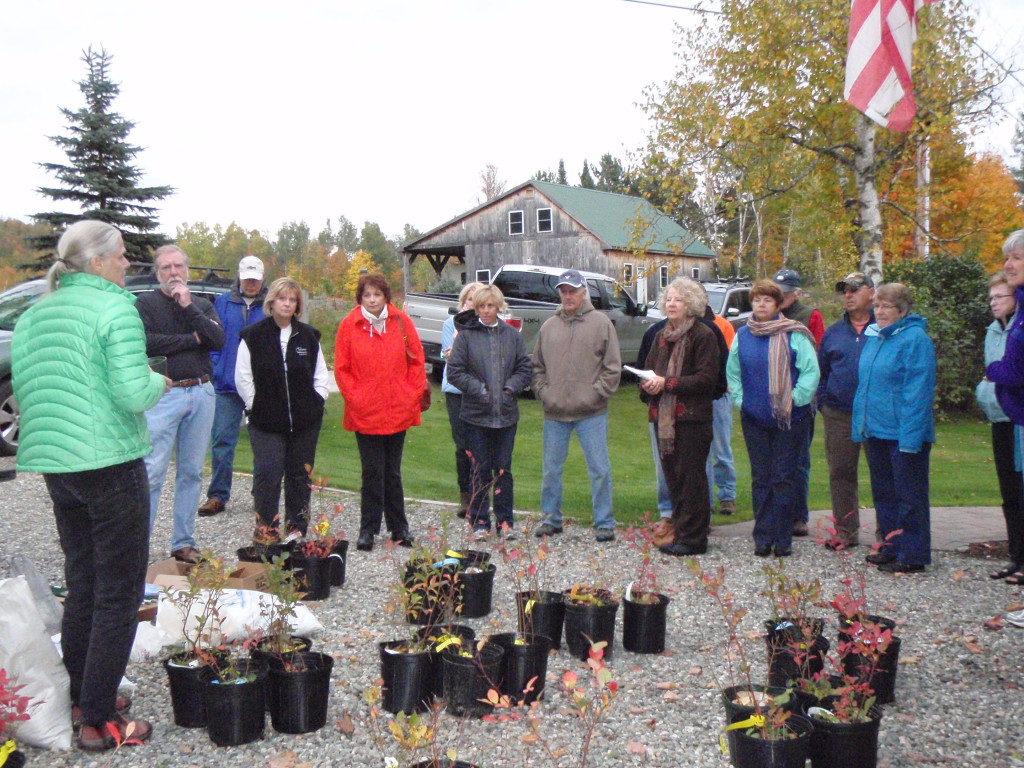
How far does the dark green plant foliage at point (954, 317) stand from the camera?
1747 centimetres

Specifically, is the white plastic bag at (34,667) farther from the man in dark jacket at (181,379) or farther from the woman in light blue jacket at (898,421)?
the woman in light blue jacket at (898,421)

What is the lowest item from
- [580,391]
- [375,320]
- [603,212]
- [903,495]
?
[903,495]

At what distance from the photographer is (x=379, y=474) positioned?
6.99m

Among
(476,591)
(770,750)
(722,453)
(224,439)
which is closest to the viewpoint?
(770,750)

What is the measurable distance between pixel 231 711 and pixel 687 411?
13.7 feet

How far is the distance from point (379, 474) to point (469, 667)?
3090mm

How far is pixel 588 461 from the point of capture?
7.56 meters

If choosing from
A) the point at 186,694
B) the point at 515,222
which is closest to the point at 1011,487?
the point at 186,694

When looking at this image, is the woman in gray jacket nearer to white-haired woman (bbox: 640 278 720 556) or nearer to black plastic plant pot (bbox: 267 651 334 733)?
white-haired woman (bbox: 640 278 720 556)

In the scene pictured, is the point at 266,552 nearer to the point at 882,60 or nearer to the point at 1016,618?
the point at 1016,618

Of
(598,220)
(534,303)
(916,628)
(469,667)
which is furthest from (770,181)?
(598,220)

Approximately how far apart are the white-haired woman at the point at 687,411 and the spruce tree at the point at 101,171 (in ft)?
80.2

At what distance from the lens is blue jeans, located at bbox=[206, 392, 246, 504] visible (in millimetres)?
8156

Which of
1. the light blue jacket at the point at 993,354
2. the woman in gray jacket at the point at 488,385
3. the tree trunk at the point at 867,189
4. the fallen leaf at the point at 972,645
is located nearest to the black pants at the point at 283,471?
the woman in gray jacket at the point at 488,385
